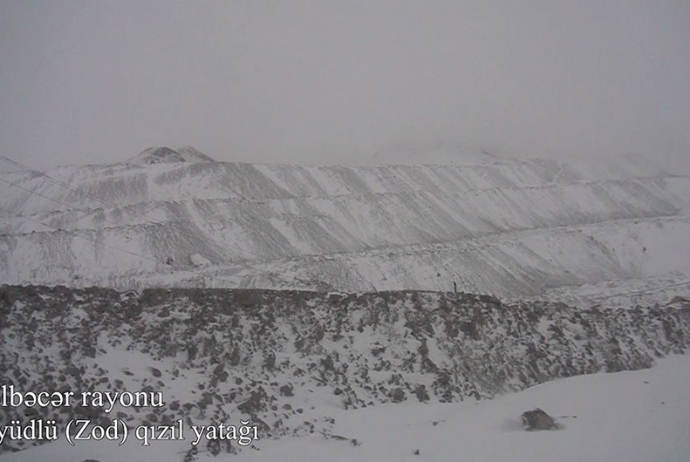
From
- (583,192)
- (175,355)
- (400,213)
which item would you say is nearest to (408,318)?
(175,355)

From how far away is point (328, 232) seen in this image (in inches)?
1537

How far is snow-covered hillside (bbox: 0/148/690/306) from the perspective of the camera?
31109 mm

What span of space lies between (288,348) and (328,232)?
91.7 ft

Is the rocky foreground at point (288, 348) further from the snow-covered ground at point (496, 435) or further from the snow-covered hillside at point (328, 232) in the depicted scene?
the snow-covered hillside at point (328, 232)

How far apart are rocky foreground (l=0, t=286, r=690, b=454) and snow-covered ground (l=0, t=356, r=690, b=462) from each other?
54cm

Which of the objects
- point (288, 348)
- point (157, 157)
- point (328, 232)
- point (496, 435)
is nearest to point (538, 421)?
point (496, 435)

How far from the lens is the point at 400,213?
43.4 metres

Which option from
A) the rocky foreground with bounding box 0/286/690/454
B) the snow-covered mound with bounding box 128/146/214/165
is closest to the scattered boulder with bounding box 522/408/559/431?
the rocky foreground with bounding box 0/286/690/454

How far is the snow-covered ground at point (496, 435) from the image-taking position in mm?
7277

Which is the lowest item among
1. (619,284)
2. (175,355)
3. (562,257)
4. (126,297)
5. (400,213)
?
(175,355)

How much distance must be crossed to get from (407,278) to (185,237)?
15717 millimetres

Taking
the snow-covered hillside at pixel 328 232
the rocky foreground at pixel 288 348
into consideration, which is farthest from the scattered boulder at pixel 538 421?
the snow-covered hillside at pixel 328 232

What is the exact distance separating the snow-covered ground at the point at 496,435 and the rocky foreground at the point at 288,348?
54 centimetres

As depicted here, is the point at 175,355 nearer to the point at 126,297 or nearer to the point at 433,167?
the point at 126,297
